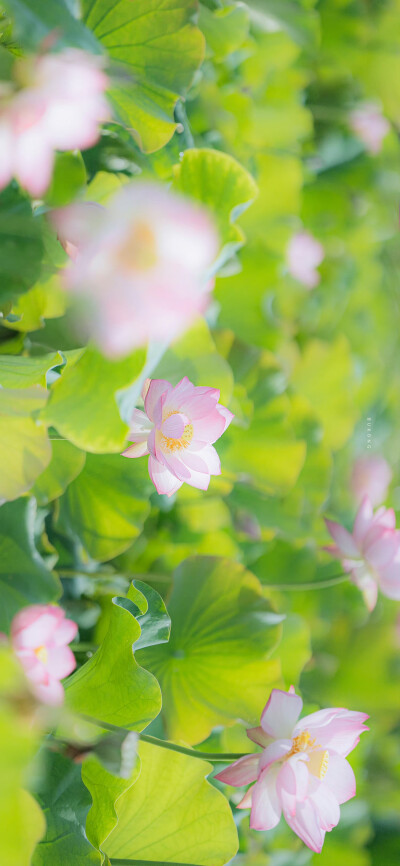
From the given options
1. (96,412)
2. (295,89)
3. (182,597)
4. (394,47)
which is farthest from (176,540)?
(394,47)

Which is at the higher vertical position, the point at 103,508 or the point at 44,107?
the point at 44,107

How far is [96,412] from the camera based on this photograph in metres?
0.24

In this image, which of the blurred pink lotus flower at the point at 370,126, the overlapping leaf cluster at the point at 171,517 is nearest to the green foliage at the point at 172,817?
the overlapping leaf cluster at the point at 171,517

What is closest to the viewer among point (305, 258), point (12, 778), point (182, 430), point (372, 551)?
point (12, 778)

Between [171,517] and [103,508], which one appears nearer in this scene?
[103,508]

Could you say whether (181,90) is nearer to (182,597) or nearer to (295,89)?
(182,597)

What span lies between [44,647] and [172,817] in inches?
3.8

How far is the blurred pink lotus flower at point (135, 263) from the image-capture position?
0.71 ft

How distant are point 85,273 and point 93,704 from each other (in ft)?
0.55

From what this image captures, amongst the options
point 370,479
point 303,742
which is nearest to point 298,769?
point 303,742

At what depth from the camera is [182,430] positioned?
0.77 feet

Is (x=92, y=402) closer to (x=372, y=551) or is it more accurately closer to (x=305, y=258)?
(x=372, y=551)

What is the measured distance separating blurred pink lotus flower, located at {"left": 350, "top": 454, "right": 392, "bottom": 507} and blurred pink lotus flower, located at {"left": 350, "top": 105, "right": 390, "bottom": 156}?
35cm

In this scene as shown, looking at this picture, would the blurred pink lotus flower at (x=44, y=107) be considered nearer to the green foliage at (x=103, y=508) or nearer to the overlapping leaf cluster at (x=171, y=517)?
the overlapping leaf cluster at (x=171, y=517)
